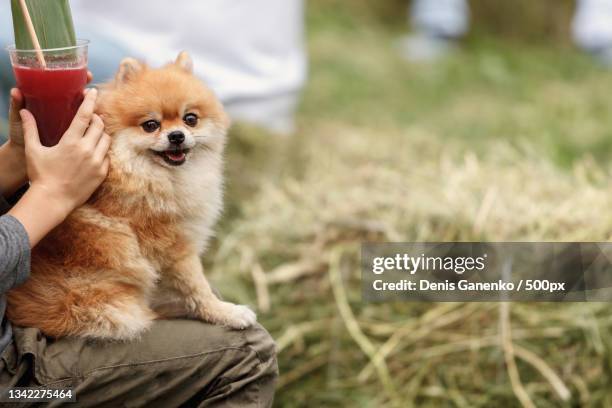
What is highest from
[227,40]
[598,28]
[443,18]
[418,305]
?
[443,18]

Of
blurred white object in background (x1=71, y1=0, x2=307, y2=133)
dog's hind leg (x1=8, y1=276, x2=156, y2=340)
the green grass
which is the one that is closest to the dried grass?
the green grass

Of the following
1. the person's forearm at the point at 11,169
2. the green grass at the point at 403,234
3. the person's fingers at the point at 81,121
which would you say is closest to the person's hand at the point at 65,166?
the person's fingers at the point at 81,121

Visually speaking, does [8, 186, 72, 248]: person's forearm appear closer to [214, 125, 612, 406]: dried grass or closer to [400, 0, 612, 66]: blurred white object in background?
[214, 125, 612, 406]: dried grass

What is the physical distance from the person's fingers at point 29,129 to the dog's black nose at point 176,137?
27 centimetres

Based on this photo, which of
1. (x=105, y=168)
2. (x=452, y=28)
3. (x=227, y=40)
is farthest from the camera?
(x=452, y=28)

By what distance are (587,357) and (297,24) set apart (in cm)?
261

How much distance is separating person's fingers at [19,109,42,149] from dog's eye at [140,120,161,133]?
21cm

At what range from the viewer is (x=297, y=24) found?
4523 millimetres

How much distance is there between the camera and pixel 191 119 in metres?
1.71

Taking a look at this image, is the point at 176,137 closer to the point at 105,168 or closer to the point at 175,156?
the point at 175,156

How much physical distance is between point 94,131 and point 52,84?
12 centimetres

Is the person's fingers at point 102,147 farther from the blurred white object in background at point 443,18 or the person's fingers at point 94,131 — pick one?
the blurred white object in background at point 443,18

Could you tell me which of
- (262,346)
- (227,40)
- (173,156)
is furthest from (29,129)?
(227,40)

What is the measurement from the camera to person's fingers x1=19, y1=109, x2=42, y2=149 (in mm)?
1640
